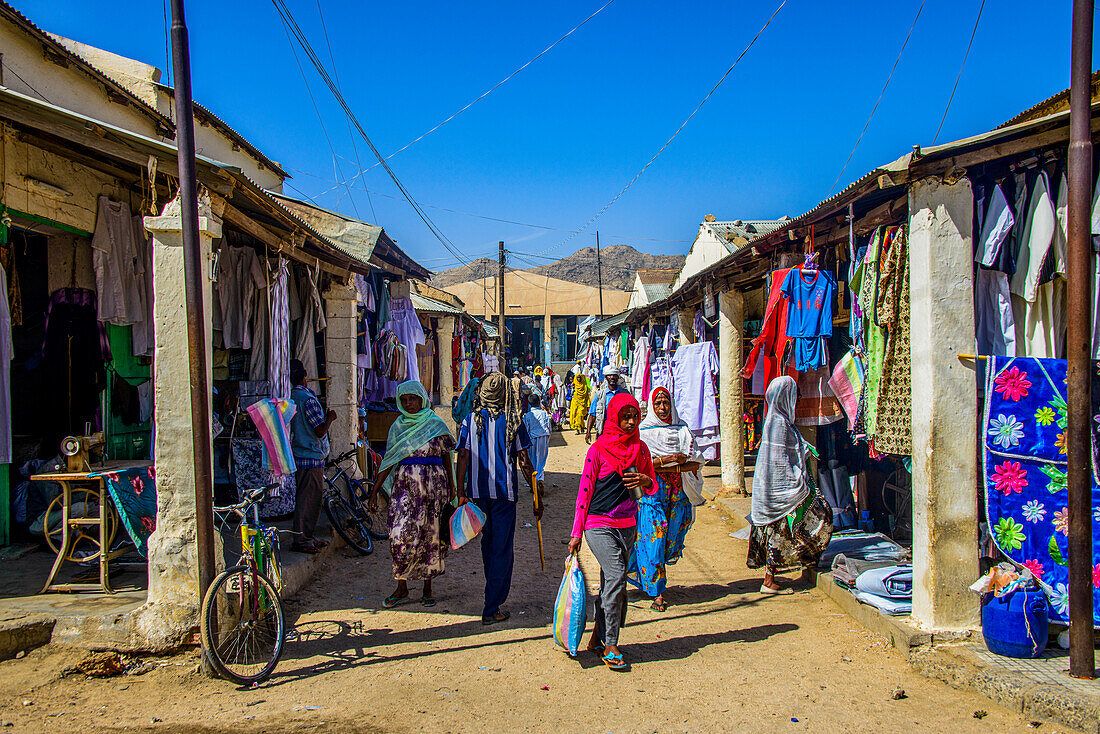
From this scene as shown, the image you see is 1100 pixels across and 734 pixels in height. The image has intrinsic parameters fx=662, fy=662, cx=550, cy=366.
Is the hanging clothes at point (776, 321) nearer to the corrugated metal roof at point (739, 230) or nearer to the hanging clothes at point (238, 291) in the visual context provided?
the hanging clothes at point (238, 291)

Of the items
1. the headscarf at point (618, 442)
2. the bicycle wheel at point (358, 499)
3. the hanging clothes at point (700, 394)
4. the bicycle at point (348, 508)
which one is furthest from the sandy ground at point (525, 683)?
the hanging clothes at point (700, 394)

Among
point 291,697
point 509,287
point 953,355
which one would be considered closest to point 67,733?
point 291,697

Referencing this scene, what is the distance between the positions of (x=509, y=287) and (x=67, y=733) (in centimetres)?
4356

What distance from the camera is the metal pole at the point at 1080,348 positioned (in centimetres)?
349

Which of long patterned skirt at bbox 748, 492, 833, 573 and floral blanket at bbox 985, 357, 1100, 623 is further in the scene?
long patterned skirt at bbox 748, 492, 833, 573

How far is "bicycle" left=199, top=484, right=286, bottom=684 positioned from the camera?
13.3 ft

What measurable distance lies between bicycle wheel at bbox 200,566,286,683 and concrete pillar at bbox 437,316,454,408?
14155 millimetres

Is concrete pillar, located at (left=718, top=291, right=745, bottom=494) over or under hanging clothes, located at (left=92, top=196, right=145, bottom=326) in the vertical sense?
under

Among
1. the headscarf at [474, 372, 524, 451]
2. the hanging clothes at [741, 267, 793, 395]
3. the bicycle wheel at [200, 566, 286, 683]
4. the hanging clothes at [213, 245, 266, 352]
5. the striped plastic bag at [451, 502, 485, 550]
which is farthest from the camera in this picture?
the hanging clothes at [213, 245, 266, 352]

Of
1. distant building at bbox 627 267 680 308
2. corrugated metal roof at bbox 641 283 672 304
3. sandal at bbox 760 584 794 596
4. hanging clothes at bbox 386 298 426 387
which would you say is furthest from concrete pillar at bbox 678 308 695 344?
distant building at bbox 627 267 680 308

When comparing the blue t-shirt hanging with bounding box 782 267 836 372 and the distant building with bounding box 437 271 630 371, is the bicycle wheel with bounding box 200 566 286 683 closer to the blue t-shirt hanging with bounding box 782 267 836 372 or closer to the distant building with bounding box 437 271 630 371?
the blue t-shirt hanging with bounding box 782 267 836 372

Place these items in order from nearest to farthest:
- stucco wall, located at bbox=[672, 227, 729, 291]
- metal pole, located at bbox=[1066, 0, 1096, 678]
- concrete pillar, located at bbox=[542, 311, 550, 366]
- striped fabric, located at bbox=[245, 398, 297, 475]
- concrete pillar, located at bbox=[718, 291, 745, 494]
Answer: metal pole, located at bbox=[1066, 0, 1096, 678] < striped fabric, located at bbox=[245, 398, 297, 475] < concrete pillar, located at bbox=[718, 291, 745, 494] < stucco wall, located at bbox=[672, 227, 729, 291] < concrete pillar, located at bbox=[542, 311, 550, 366]

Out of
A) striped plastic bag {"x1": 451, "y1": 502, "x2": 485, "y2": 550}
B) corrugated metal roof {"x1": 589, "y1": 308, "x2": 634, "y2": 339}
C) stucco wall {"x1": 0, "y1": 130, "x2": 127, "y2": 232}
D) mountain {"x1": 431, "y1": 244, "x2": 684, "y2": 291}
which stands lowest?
striped plastic bag {"x1": 451, "y1": 502, "x2": 485, "y2": 550}

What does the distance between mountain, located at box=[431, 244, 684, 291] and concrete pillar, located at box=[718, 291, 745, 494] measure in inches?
3445
